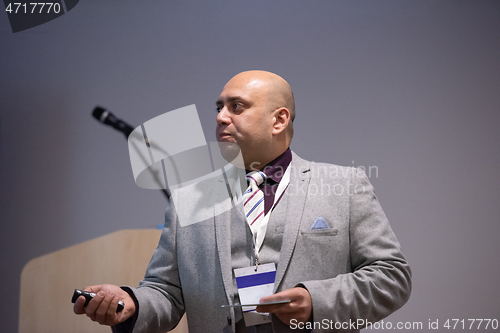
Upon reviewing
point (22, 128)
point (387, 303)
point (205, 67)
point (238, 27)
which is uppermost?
point (238, 27)

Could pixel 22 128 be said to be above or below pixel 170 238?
above

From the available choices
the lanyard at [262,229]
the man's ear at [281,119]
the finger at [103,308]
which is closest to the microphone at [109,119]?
the man's ear at [281,119]

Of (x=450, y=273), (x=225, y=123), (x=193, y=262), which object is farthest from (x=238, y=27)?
(x=450, y=273)

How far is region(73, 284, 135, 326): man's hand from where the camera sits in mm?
1104

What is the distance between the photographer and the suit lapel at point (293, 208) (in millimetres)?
1221

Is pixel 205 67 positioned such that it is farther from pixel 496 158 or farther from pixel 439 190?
pixel 496 158

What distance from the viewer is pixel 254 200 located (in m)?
1.38

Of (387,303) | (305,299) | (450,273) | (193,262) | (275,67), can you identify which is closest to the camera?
(305,299)

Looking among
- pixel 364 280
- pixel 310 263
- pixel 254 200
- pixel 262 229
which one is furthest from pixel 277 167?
pixel 364 280

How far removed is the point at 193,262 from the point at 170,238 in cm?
13

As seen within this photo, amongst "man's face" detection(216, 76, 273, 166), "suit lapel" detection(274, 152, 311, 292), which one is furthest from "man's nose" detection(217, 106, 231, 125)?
"suit lapel" detection(274, 152, 311, 292)

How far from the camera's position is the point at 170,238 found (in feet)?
4.60

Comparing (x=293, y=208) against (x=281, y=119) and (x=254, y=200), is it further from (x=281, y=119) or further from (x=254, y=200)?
(x=281, y=119)

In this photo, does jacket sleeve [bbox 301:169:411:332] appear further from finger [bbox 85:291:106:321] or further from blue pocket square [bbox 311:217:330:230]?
finger [bbox 85:291:106:321]
